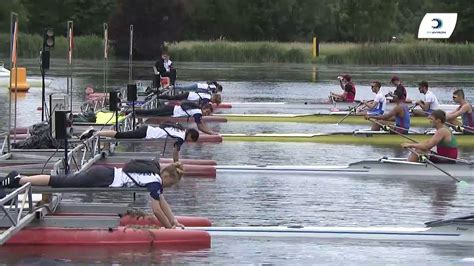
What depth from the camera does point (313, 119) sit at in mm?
26562

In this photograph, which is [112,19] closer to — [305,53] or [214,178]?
[305,53]

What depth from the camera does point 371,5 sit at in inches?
3182

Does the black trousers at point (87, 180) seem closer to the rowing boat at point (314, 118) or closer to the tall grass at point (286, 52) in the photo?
the rowing boat at point (314, 118)

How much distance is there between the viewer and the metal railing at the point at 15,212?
9969 millimetres

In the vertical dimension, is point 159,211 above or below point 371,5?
below

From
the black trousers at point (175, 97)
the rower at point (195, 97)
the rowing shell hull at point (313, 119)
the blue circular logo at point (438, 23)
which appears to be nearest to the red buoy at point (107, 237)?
the rower at point (195, 97)

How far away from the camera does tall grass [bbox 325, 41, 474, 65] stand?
63.5 metres

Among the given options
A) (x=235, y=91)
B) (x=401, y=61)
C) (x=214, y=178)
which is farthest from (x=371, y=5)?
(x=214, y=178)

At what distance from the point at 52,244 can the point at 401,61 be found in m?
54.8

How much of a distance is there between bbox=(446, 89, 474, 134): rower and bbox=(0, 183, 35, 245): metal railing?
466 inches

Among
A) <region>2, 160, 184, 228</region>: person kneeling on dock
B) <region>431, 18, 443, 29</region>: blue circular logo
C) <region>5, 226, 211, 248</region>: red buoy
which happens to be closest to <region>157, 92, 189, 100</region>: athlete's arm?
<region>2, 160, 184, 228</region>: person kneeling on dock

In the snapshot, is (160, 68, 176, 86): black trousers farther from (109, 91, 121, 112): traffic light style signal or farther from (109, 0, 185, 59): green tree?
(109, 0, 185, 59): green tree

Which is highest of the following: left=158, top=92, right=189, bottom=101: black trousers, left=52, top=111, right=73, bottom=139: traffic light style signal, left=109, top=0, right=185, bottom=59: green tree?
left=109, top=0, right=185, bottom=59: green tree

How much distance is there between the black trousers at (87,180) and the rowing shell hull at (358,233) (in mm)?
1295
